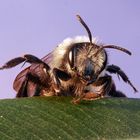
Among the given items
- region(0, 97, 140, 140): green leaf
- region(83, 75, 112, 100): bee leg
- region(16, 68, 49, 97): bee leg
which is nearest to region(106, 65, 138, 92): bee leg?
region(83, 75, 112, 100): bee leg

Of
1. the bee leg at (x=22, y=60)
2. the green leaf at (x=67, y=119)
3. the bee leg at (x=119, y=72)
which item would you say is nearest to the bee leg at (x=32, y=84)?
the bee leg at (x=22, y=60)

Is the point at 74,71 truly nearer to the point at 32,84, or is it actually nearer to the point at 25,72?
the point at 32,84

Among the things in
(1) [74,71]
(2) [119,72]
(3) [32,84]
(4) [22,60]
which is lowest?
(3) [32,84]

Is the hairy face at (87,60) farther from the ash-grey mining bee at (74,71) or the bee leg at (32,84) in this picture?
the bee leg at (32,84)

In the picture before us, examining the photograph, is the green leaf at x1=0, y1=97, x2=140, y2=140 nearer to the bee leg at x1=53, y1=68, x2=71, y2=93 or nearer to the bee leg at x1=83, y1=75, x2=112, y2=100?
the bee leg at x1=83, y1=75, x2=112, y2=100

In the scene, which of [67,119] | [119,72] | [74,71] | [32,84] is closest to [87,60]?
[74,71]

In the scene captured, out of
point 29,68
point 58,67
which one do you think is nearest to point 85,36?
point 58,67

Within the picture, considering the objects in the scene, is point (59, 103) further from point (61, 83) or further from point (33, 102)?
point (61, 83)
